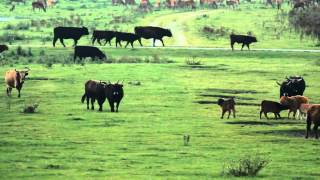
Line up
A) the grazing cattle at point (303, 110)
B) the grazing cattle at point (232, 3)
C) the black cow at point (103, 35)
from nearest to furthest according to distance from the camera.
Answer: the grazing cattle at point (303, 110) → the black cow at point (103, 35) → the grazing cattle at point (232, 3)

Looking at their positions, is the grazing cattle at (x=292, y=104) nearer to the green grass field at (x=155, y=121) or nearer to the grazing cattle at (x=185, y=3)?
the green grass field at (x=155, y=121)

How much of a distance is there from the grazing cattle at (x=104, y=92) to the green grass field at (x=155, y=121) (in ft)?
1.35

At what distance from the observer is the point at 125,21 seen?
292 feet

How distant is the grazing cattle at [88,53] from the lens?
5725cm

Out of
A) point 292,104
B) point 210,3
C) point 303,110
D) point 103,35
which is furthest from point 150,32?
point 210,3

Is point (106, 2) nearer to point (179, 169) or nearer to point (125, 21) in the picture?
point (125, 21)

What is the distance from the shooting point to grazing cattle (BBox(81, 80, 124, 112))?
3419cm

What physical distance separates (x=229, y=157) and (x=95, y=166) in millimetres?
3399

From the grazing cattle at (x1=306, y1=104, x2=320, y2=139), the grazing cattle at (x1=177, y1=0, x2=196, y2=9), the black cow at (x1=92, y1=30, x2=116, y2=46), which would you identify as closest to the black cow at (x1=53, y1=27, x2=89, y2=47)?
the black cow at (x1=92, y1=30, x2=116, y2=46)

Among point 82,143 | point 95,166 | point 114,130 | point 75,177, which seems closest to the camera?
point 75,177

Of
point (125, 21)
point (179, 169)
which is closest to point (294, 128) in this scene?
point (179, 169)

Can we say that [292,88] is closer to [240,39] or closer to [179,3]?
[240,39]

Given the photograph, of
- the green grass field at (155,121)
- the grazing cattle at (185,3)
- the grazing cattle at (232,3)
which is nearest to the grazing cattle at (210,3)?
the grazing cattle at (232,3)

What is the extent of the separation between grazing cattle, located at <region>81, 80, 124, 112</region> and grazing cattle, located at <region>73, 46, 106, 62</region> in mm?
21743
